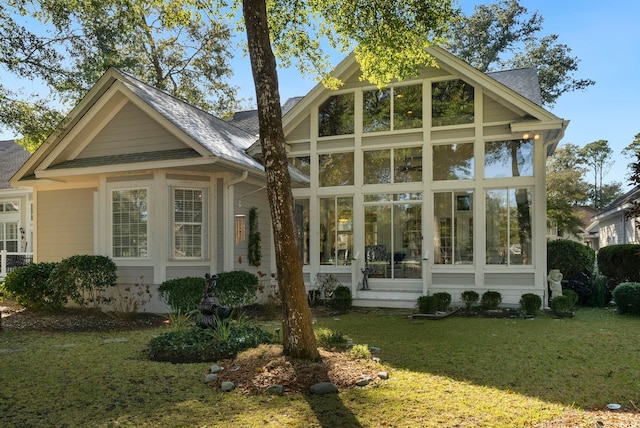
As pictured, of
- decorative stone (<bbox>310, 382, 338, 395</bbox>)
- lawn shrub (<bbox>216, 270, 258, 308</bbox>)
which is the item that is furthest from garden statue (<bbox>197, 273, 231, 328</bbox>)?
decorative stone (<bbox>310, 382, 338, 395</bbox>)

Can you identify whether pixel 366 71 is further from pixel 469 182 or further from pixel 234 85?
pixel 234 85

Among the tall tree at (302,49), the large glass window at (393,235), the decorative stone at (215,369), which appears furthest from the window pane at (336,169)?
the decorative stone at (215,369)

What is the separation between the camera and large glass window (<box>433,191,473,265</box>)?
39.7ft

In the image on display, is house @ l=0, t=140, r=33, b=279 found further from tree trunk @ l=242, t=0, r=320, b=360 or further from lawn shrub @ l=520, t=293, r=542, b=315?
lawn shrub @ l=520, t=293, r=542, b=315

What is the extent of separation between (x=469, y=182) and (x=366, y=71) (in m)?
4.23

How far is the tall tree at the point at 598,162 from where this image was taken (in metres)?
45.9

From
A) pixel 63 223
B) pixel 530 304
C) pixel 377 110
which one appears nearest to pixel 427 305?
pixel 530 304

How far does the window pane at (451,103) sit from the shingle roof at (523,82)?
3.84 feet

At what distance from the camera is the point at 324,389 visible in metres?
4.65

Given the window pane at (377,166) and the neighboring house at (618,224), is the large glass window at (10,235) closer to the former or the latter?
the window pane at (377,166)

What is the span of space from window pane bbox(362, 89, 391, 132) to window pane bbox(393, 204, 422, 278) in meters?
2.35

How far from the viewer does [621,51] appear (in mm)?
15891

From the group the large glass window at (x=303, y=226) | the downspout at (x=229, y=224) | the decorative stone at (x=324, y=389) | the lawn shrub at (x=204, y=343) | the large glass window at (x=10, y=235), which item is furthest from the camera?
the large glass window at (x=10, y=235)

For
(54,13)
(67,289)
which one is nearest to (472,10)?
(54,13)
